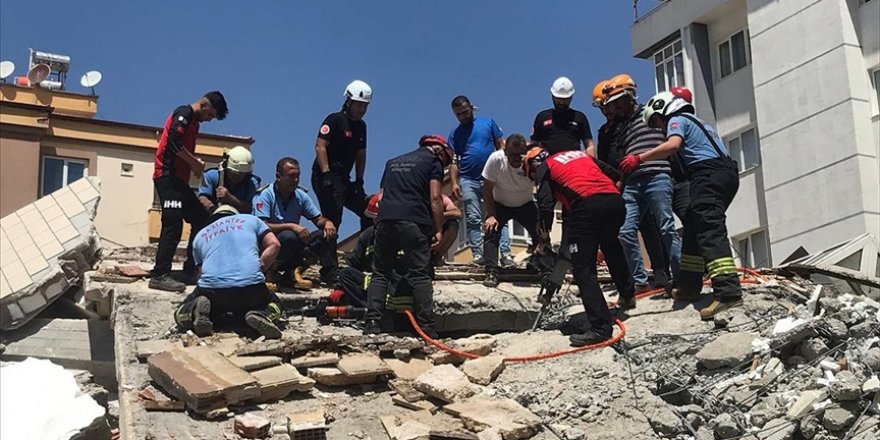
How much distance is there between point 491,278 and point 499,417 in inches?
154

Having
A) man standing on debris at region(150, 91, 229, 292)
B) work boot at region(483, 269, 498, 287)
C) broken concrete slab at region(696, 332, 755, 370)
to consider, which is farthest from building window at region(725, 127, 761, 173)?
broken concrete slab at region(696, 332, 755, 370)

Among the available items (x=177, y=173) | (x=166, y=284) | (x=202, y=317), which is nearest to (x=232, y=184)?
(x=177, y=173)

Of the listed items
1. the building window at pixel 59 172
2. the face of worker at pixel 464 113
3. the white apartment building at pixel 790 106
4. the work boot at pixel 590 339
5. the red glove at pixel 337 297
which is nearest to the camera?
the work boot at pixel 590 339

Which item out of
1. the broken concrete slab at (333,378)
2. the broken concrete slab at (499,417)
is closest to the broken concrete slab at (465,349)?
the broken concrete slab at (333,378)

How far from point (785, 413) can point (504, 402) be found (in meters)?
1.81

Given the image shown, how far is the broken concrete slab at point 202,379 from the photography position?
580 cm

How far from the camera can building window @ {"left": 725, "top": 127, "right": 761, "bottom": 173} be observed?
69.1ft

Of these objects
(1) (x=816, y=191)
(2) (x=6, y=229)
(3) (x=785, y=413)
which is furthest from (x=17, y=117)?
(3) (x=785, y=413)

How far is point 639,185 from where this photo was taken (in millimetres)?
8117

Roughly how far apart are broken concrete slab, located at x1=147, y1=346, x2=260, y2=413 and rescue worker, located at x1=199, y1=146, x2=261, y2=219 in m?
Answer: 2.74

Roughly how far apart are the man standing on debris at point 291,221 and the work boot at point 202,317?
69.0 inches

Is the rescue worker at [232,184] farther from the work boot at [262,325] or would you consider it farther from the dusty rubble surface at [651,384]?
the work boot at [262,325]

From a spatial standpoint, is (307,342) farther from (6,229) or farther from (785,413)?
(6,229)

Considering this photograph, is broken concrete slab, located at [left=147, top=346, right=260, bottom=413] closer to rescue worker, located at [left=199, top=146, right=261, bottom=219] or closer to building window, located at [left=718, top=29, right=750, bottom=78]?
rescue worker, located at [left=199, top=146, right=261, bottom=219]
